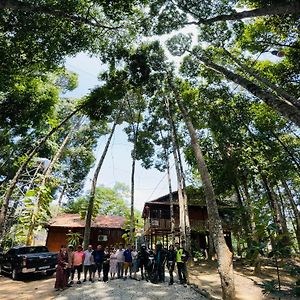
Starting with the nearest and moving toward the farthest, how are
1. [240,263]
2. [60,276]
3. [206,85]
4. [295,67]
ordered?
1. [60,276]
2. [295,67]
3. [206,85]
4. [240,263]

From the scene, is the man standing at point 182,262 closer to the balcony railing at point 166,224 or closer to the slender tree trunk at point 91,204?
the slender tree trunk at point 91,204

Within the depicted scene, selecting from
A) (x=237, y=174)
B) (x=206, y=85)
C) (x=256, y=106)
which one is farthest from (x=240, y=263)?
(x=206, y=85)

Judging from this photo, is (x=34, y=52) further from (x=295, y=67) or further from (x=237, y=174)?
(x=237, y=174)

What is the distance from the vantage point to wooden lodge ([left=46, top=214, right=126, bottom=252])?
25570 mm

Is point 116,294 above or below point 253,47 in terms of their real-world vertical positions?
below

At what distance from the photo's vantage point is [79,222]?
26.0 meters

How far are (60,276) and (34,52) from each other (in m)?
8.61

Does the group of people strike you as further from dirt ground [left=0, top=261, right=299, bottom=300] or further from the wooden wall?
the wooden wall

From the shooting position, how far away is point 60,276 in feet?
31.2

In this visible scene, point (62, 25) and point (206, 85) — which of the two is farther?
point (206, 85)

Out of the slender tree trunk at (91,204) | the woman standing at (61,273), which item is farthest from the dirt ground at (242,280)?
the slender tree trunk at (91,204)

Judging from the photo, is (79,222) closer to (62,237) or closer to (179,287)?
(62,237)

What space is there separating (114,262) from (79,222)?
15704 millimetres

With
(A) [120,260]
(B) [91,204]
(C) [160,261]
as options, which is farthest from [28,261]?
(C) [160,261]
